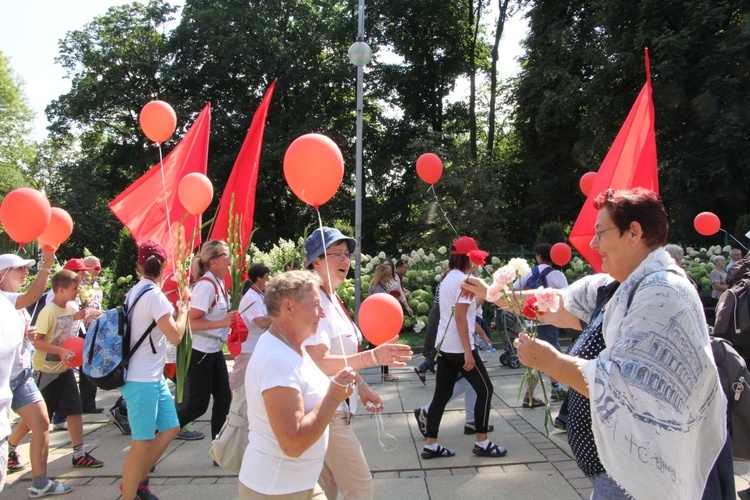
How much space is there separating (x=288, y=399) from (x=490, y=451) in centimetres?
324

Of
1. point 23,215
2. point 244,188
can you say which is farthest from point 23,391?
point 244,188

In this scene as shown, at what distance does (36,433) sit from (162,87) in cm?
2594

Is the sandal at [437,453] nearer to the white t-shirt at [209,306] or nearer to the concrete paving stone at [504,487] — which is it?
the concrete paving stone at [504,487]

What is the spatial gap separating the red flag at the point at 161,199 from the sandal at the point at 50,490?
78.5 inches

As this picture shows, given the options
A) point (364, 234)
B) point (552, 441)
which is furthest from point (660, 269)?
point (364, 234)

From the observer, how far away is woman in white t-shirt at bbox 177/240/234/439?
15.9 ft

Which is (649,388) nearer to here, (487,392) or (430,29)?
(487,392)

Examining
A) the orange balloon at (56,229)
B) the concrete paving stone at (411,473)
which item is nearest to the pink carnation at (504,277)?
the concrete paving stone at (411,473)

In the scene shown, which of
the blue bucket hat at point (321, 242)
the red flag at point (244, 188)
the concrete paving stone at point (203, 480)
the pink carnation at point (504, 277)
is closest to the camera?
the pink carnation at point (504, 277)

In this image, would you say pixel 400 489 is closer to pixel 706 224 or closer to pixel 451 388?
pixel 451 388

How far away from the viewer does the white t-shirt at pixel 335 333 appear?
2979 mm

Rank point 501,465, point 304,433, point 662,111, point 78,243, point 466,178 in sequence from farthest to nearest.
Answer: point 78,243
point 466,178
point 662,111
point 501,465
point 304,433

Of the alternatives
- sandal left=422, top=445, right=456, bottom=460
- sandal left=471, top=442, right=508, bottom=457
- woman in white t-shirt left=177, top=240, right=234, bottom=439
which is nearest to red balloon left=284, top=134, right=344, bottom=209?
woman in white t-shirt left=177, top=240, right=234, bottom=439

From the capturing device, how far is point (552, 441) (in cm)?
531
